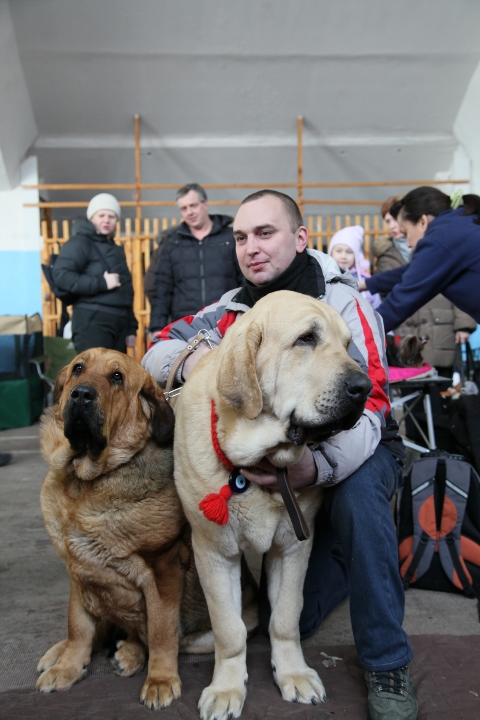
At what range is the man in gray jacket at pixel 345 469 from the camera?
185 cm

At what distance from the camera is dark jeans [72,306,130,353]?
4.98 metres

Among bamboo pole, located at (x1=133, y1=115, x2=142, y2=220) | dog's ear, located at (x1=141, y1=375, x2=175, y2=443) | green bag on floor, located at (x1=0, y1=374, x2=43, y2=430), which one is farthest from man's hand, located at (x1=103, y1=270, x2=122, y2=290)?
bamboo pole, located at (x1=133, y1=115, x2=142, y2=220)

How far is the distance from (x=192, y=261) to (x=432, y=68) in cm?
→ 757

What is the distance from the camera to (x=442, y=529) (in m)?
2.82

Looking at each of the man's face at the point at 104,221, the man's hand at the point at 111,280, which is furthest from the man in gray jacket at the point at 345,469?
the man's face at the point at 104,221

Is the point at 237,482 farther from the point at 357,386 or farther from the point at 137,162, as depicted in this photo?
the point at 137,162

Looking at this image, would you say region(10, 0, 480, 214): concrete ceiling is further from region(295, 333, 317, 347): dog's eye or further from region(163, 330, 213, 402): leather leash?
region(295, 333, 317, 347): dog's eye

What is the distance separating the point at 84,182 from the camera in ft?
39.0

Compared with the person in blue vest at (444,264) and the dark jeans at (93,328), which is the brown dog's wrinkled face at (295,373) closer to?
the person in blue vest at (444,264)

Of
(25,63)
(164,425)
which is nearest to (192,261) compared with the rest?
(164,425)

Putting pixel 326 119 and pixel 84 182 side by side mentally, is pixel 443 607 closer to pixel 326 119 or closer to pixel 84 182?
pixel 326 119

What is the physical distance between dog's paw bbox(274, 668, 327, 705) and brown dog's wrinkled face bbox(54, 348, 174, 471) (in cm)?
88

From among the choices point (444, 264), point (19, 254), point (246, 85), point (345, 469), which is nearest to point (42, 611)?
point (345, 469)

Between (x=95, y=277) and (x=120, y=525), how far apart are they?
3321mm
